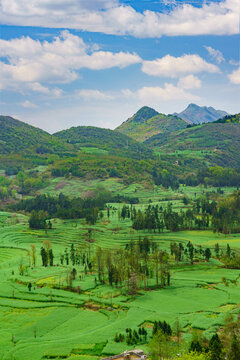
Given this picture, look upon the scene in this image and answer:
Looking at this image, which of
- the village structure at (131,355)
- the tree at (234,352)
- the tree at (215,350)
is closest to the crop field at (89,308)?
the village structure at (131,355)

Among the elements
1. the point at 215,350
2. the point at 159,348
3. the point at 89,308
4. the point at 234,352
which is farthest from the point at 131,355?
the point at 89,308

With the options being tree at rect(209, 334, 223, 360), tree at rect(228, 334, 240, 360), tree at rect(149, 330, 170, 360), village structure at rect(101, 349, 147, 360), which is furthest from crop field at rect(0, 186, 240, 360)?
tree at rect(228, 334, 240, 360)

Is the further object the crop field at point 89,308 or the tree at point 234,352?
the crop field at point 89,308

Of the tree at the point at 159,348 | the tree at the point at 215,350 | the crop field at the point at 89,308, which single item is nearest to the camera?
the tree at the point at 215,350

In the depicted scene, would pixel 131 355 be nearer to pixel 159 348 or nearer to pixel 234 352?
pixel 159 348

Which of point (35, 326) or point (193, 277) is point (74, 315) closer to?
point (35, 326)

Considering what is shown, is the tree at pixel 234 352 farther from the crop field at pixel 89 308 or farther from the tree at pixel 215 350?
the crop field at pixel 89 308

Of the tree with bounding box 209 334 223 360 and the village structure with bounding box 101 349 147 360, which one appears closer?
the tree with bounding box 209 334 223 360

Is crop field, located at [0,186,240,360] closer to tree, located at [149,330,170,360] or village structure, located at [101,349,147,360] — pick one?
village structure, located at [101,349,147,360]

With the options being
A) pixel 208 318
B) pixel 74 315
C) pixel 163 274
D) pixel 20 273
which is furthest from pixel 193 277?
pixel 20 273

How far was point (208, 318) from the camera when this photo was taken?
84.8 metres

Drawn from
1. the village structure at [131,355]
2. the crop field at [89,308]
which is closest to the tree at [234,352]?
the crop field at [89,308]

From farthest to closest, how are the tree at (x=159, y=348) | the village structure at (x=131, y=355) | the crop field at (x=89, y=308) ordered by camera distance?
the crop field at (x=89, y=308) → the village structure at (x=131, y=355) → the tree at (x=159, y=348)

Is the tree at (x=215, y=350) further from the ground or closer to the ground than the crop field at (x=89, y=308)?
further from the ground
